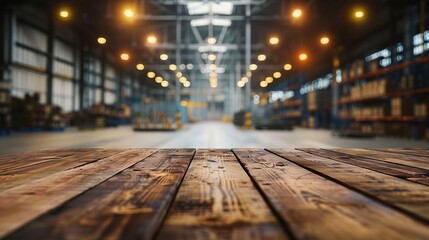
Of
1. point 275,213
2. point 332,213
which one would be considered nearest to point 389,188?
point 332,213

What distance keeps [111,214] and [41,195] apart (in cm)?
34

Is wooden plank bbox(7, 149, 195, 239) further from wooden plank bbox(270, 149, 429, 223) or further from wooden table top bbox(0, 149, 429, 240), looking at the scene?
wooden plank bbox(270, 149, 429, 223)

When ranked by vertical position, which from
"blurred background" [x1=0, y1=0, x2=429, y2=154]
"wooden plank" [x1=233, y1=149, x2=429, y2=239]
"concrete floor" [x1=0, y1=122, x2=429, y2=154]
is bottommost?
→ "concrete floor" [x1=0, y1=122, x2=429, y2=154]

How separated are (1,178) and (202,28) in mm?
32891

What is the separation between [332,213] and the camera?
0.78 metres

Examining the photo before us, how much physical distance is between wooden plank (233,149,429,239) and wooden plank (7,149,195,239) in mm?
319

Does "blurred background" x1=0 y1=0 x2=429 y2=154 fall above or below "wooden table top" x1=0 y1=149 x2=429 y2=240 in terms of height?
above

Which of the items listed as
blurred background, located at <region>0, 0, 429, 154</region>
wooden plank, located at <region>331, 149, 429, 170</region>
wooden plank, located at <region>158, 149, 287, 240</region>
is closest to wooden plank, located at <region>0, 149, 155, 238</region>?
wooden plank, located at <region>158, 149, 287, 240</region>

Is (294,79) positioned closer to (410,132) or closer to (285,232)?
(410,132)

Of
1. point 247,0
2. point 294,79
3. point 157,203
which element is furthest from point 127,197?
point 294,79

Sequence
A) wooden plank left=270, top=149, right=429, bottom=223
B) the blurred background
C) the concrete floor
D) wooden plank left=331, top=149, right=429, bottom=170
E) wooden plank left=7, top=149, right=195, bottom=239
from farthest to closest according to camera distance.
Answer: the blurred background < the concrete floor < wooden plank left=331, top=149, right=429, bottom=170 < wooden plank left=270, top=149, right=429, bottom=223 < wooden plank left=7, top=149, right=195, bottom=239

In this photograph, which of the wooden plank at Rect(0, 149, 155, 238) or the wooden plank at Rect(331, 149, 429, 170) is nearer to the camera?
the wooden plank at Rect(0, 149, 155, 238)

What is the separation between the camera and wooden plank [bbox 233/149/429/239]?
65 centimetres

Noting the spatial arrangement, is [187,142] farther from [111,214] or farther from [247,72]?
[247,72]
